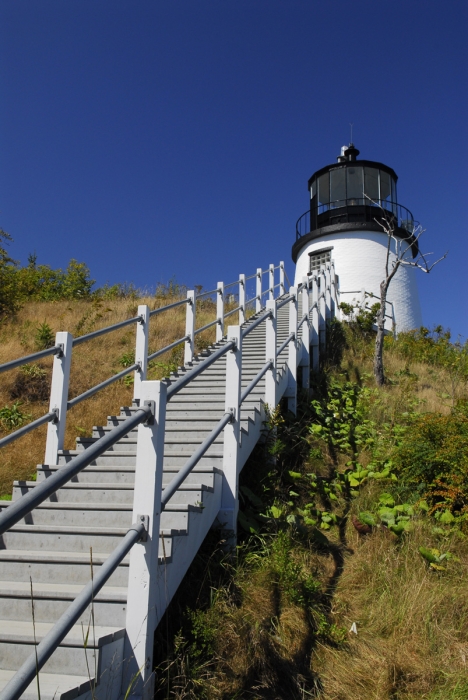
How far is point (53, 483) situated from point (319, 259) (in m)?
19.2

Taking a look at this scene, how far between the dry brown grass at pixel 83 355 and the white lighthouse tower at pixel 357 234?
5.59m

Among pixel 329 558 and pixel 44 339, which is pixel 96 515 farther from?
pixel 44 339

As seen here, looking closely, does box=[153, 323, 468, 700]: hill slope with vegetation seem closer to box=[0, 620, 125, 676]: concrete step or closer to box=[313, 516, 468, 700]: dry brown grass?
box=[313, 516, 468, 700]: dry brown grass

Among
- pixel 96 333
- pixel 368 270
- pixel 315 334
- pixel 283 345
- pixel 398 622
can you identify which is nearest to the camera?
pixel 398 622

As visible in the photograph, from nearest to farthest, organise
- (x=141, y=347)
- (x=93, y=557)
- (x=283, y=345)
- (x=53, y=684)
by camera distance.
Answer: (x=53, y=684) → (x=93, y=557) → (x=141, y=347) → (x=283, y=345)

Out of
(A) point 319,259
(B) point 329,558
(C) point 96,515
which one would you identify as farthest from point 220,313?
(A) point 319,259

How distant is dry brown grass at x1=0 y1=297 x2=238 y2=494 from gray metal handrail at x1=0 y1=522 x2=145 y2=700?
149 inches

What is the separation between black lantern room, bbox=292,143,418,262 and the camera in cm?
Result: 1955

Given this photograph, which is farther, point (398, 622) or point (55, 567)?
point (398, 622)

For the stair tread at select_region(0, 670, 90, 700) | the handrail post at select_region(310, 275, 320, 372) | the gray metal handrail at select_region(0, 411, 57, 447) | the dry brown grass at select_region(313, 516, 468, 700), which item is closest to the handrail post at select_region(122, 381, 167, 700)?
the stair tread at select_region(0, 670, 90, 700)

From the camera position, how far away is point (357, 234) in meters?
18.9

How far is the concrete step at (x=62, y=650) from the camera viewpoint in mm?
2434

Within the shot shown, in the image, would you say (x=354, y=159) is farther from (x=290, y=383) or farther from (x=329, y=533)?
(x=329, y=533)

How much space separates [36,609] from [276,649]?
1.49 meters
